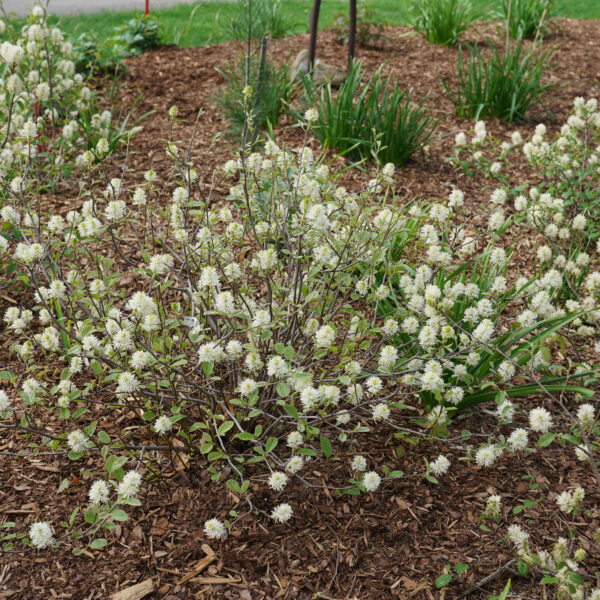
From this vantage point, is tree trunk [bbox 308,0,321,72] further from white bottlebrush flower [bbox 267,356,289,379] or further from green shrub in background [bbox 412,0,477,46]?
white bottlebrush flower [bbox 267,356,289,379]

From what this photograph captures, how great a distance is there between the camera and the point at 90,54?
5906 millimetres

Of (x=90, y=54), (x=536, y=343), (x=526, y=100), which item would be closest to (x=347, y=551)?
(x=536, y=343)

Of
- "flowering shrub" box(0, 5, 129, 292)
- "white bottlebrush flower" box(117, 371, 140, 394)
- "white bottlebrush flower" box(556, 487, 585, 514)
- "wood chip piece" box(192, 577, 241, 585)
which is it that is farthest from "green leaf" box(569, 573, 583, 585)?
"flowering shrub" box(0, 5, 129, 292)

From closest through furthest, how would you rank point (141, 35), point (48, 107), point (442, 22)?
point (48, 107), point (141, 35), point (442, 22)

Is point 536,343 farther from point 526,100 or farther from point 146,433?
point 526,100

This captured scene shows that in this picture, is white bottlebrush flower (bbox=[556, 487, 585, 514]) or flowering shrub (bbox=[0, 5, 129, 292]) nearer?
white bottlebrush flower (bbox=[556, 487, 585, 514])

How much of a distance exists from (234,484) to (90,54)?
192 inches

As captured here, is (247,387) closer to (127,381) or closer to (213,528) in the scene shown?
(127,381)

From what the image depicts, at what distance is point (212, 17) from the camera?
360 inches

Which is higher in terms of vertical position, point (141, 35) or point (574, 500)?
point (141, 35)

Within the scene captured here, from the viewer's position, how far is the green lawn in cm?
791

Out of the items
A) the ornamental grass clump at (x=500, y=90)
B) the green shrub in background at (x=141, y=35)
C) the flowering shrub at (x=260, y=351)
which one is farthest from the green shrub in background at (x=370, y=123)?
the green shrub in background at (x=141, y=35)

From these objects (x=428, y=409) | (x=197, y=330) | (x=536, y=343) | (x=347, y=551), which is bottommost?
(x=347, y=551)

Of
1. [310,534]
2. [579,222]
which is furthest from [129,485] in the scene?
[579,222]
